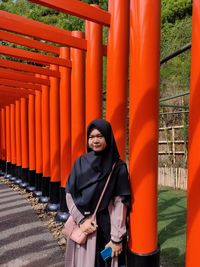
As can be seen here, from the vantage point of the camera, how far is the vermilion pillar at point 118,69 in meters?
3.91

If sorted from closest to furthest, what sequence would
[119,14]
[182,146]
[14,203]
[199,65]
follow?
1. [199,65]
2. [119,14]
3. [14,203]
4. [182,146]

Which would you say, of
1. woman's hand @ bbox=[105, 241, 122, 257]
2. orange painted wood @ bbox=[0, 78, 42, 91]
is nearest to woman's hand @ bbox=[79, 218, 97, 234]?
woman's hand @ bbox=[105, 241, 122, 257]

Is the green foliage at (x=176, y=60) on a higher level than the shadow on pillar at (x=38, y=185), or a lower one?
higher

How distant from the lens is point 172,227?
636cm

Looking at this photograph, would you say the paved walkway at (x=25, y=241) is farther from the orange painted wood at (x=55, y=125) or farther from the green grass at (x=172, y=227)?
the green grass at (x=172, y=227)

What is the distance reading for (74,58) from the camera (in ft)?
19.9

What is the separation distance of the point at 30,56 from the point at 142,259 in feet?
12.5

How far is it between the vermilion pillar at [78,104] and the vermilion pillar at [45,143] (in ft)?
7.42

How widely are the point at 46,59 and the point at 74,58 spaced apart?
467mm

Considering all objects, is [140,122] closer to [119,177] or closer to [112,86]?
[119,177]

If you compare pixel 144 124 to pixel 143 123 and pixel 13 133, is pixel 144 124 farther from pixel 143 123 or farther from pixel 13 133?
pixel 13 133

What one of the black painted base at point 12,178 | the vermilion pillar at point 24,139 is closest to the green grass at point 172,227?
the vermilion pillar at point 24,139

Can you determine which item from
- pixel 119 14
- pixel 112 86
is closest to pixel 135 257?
pixel 112 86

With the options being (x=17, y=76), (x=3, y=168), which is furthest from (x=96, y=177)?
(x=3, y=168)
